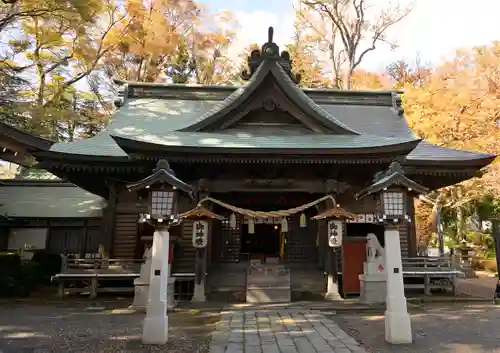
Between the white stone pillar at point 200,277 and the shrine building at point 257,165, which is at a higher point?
the shrine building at point 257,165

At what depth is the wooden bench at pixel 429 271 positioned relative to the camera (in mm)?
12641

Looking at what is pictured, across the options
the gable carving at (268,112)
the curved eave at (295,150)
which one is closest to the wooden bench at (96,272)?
the curved eave at (295,150)

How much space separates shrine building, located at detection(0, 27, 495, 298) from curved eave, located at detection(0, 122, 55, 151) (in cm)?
5

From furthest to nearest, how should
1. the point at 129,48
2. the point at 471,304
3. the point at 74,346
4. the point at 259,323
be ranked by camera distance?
the point at 129,48, the point at 471,304, the point at 259,323, the point at 74,346

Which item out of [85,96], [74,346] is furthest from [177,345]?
[85,96]

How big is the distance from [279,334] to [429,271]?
7568 millimetres

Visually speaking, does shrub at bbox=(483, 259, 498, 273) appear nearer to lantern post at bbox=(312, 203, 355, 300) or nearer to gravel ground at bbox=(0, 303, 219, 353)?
lantern post at bbox=(312, 203, 355, 300)

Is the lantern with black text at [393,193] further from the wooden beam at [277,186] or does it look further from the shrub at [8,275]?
the shrub at [8,275]

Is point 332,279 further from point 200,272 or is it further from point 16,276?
point 16,276

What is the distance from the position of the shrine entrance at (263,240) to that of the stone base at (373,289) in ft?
20.2

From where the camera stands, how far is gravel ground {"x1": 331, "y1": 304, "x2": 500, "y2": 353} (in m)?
6.90

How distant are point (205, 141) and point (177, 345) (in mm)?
7053

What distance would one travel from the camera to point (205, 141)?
12500 millimetres

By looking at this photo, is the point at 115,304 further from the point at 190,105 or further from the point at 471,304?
the point at 471,304
